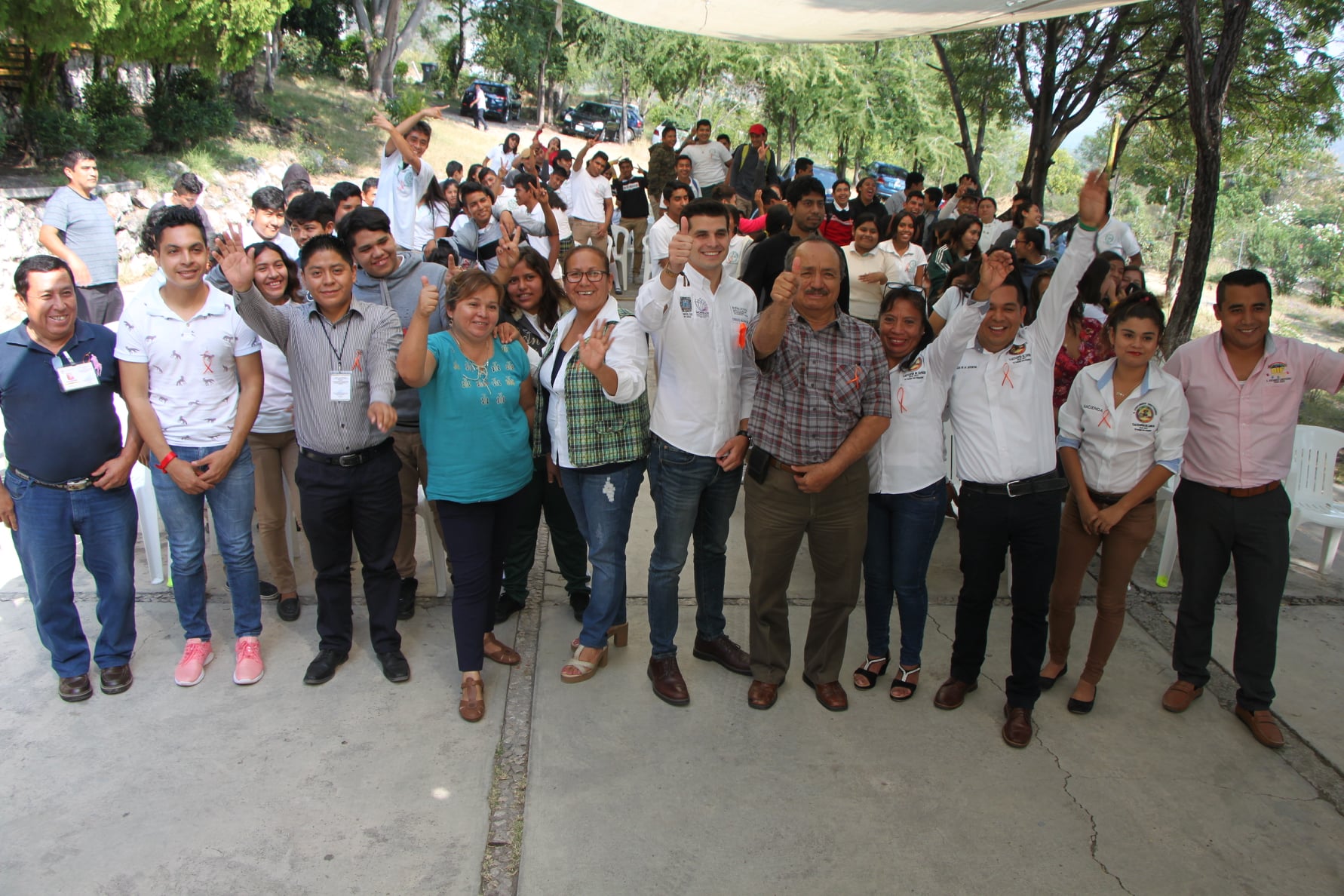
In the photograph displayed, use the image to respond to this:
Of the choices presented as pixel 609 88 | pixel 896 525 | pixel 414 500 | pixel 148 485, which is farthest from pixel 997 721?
pixel 609 88

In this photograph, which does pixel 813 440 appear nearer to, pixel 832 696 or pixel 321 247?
pixel 832 696

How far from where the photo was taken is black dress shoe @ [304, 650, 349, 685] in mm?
3715

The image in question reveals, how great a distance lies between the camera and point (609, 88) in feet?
134

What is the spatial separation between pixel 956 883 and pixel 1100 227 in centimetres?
231

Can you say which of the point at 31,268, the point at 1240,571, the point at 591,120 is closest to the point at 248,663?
the point at 31,268

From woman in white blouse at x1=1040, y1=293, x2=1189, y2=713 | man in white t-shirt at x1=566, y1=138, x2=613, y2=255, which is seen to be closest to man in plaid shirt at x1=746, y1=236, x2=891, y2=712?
woman in white blouse at x1=1040, y1=293, x2=1189, y2=713

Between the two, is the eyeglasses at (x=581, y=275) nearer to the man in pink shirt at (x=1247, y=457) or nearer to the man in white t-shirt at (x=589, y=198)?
the man in pink shirt at (x=1247, y=457)

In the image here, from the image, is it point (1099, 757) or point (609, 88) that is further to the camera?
point (609, 88)

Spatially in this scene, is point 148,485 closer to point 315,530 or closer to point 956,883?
point 315,530

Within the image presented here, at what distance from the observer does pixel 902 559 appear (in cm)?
362

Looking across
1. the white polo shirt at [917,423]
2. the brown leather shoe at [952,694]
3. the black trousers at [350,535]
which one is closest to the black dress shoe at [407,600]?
the black trousers at [350,535]

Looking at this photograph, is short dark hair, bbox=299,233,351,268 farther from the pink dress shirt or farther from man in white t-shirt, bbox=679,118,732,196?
man in white t-shirt, bbox=679,118,732,196

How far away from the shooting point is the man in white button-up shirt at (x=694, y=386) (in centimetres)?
338

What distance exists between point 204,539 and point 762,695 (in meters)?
2.42
